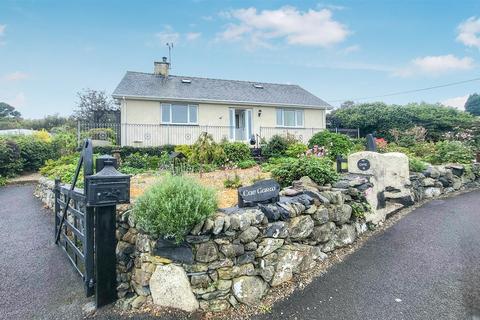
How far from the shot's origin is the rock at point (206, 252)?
3.07 meters

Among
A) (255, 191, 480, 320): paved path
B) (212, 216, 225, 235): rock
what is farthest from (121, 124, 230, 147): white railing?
(212, 216, 225, 235): rock

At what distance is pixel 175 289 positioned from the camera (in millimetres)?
3057

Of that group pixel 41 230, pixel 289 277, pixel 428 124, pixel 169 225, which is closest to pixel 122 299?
pixel 169 225

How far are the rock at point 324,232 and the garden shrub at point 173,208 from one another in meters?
1.73

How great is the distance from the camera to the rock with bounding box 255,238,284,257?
337 cm

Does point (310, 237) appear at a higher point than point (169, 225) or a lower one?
lower

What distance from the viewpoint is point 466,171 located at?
935 cm

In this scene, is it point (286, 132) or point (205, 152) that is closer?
point (205, 152)

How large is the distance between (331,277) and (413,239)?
7.46ft

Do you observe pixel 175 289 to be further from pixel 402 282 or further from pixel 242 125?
pixel 242 125

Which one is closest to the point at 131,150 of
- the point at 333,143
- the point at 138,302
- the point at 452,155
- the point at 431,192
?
the point at 333,143

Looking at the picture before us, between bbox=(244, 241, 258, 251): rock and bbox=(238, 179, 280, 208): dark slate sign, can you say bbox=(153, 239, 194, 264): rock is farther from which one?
bbox=(238, 179, 280, 208): dark slate sign

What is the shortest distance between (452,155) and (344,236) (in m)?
8.75

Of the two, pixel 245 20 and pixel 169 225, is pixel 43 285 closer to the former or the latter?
pixel 169 225
